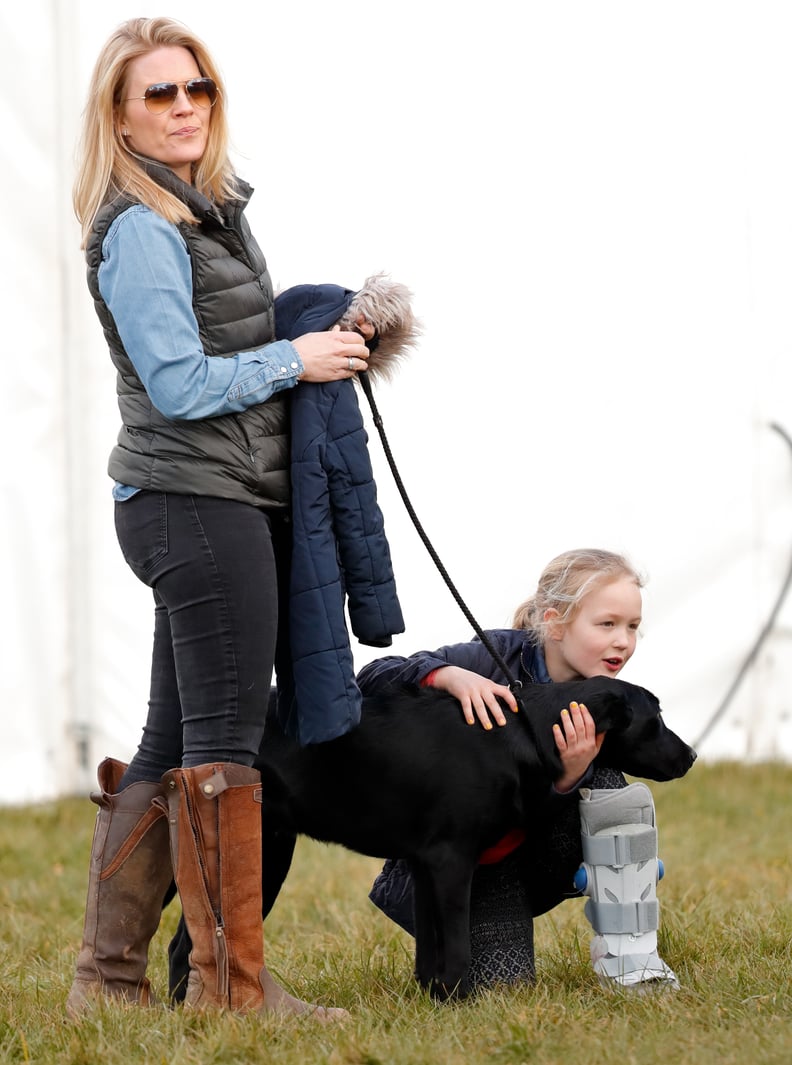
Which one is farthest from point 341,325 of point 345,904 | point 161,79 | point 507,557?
point 507,557

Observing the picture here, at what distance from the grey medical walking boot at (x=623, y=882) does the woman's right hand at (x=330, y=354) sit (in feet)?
2.92

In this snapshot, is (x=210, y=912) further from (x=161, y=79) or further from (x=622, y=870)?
(x=161, y=79)

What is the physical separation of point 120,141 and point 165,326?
378 millimetres

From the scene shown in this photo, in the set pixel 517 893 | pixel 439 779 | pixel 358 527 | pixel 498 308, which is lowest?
pixel 517 893

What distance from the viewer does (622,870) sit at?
2738 mm

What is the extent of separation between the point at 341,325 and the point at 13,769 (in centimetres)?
306

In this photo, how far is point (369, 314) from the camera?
2664 millimetres

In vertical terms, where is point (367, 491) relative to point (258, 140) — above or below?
below

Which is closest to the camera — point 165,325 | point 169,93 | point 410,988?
point 165,325

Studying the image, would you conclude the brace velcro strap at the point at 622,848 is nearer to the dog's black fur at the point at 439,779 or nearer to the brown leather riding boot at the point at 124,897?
the dog's black fur at the point at 439,779

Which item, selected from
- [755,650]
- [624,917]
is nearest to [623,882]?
[624,917]

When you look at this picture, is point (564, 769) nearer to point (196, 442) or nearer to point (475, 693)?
point (475, 693)

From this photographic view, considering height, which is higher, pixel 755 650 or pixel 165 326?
pixel 165 326

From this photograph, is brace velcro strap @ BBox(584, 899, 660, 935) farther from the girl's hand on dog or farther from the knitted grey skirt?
the girl's hand on dog
